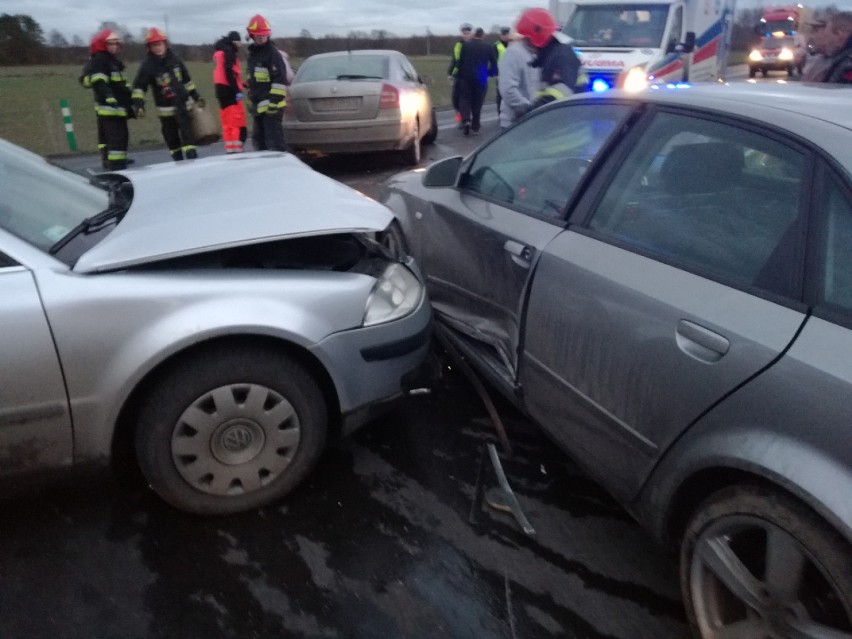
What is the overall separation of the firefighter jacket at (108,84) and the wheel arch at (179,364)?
6571 mm

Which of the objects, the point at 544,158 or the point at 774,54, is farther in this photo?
the point at 774,54

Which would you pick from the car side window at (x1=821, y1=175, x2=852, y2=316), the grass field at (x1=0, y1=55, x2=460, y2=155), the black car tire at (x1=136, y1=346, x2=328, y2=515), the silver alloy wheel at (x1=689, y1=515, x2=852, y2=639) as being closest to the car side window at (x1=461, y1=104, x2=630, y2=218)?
the car side window at (x1=821, y1=175, x2=852, y2=316)

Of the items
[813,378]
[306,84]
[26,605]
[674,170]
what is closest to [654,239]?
[674,170]

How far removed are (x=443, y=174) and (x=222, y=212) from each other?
1.42m

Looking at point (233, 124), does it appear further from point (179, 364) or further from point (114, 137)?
point (179, 364)

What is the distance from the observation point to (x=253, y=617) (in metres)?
2.26

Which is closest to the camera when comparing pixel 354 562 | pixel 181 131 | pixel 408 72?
pixel 354 562

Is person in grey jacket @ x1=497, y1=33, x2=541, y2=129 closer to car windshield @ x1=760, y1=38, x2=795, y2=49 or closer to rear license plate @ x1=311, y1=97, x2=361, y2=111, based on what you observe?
rear license plate @ x1=311, y1=97, x2=361, y2=111

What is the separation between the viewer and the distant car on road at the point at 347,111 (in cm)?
919

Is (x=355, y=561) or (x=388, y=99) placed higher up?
(x=388, y=99)

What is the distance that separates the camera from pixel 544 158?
10.8ft

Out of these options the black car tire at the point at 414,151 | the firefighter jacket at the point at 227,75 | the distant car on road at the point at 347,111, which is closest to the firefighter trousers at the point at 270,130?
the distant car on road at the point at 347,111

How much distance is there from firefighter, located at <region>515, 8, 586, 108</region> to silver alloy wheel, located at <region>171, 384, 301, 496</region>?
3.95 metres

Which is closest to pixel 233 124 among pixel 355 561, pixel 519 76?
pixel 519 76
